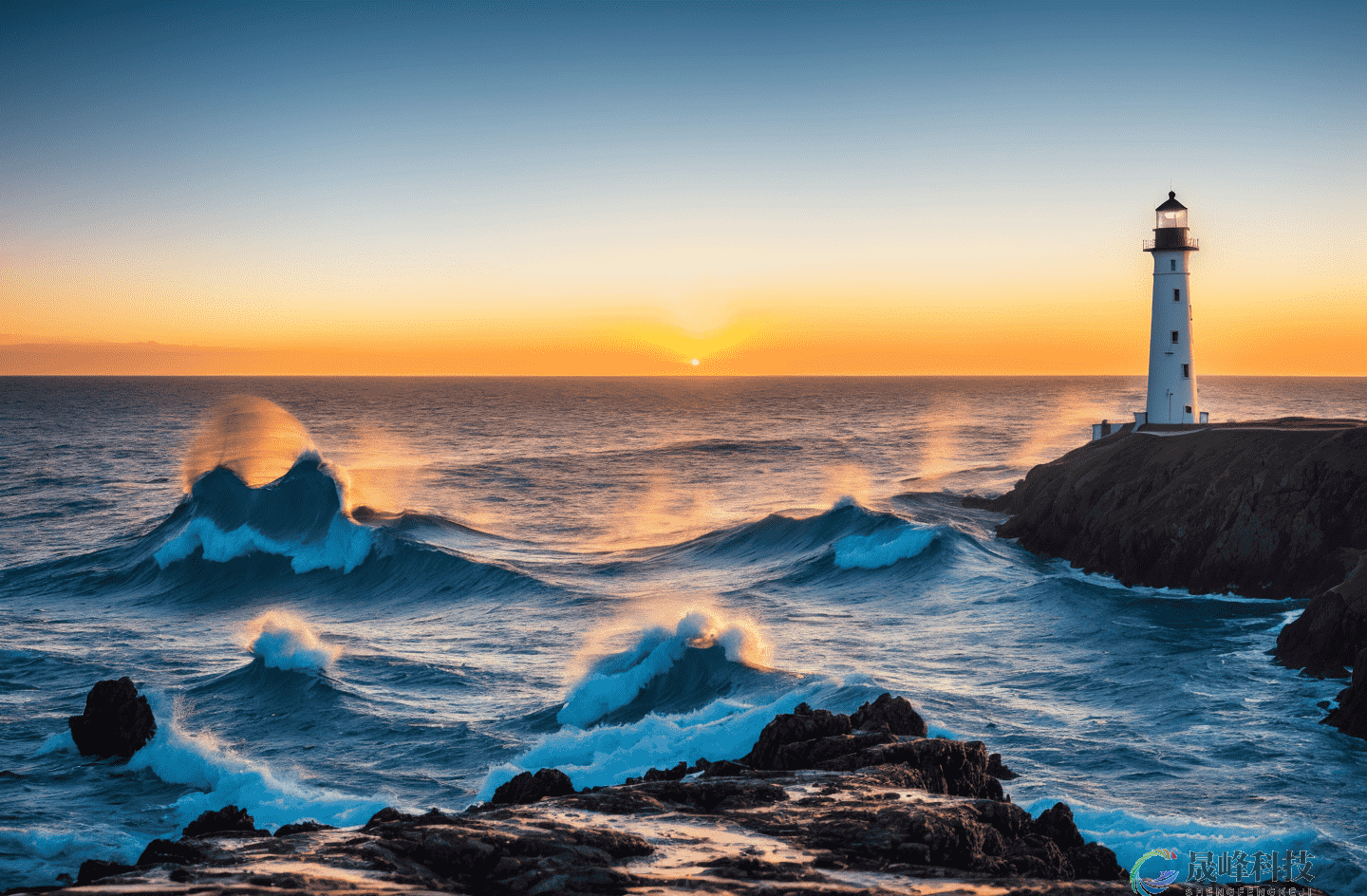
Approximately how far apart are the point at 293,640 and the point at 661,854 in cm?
Answer: 1395

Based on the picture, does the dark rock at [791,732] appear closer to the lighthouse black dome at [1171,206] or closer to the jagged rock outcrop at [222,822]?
the jagged rock outcrop at [222,822]

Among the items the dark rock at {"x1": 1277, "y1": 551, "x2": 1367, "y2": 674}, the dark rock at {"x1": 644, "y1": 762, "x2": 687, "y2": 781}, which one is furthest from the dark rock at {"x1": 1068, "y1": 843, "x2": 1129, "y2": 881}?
the dark rock at {"x1": 1277, "y1": 551, "x2": 1367, "y2": 674}

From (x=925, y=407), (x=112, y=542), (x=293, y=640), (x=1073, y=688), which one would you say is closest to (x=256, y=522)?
(x=112, y=542)

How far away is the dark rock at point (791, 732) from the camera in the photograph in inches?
424

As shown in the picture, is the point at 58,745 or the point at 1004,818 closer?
the point at 1004,818

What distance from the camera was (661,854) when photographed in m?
7.52

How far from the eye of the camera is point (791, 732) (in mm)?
10930

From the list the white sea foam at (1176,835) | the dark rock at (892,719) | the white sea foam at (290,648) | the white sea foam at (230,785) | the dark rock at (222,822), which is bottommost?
the white sea foam at (230,785)

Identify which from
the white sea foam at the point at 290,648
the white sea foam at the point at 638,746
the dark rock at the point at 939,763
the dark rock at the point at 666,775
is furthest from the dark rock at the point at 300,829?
the white sea foam at the point at 290,648

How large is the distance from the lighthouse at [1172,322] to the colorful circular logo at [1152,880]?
27.3m

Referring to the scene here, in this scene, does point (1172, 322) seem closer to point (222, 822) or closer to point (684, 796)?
point (684, 796)

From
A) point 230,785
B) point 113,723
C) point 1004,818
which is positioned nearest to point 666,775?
point 1004,818

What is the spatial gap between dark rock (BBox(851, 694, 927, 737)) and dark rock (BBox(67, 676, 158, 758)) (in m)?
10.5

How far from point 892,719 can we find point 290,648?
489 inches
